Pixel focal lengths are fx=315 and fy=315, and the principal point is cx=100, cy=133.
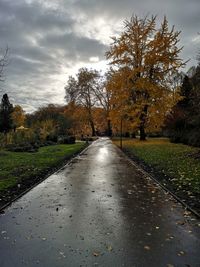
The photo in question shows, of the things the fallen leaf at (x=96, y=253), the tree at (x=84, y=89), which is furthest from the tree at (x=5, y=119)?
the fallen leaf at (x=96, y=253)

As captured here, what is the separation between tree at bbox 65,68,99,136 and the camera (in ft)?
236

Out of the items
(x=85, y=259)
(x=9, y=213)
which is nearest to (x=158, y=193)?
(x=9, y=213)

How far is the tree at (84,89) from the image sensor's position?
71875 mm

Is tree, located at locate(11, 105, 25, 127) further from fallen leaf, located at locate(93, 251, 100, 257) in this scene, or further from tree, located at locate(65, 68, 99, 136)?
fallen leaf, located at locate(93, 251, 100, 257)

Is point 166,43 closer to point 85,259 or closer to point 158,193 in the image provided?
point 158,193

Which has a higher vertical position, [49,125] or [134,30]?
[134,30]

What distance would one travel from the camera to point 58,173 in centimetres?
1427

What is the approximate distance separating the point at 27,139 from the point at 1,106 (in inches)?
1779

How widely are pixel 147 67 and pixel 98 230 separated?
111 feet

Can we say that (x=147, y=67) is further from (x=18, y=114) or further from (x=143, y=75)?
(x=18, y=114)

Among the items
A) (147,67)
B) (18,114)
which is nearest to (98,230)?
(147,67)

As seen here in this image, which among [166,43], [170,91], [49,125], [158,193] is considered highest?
[166,43]

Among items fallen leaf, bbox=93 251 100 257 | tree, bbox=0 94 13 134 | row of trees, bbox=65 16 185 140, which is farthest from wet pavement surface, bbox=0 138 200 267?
tree, bbox=0 94 13 134

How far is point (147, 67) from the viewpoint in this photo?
37.8 metres
